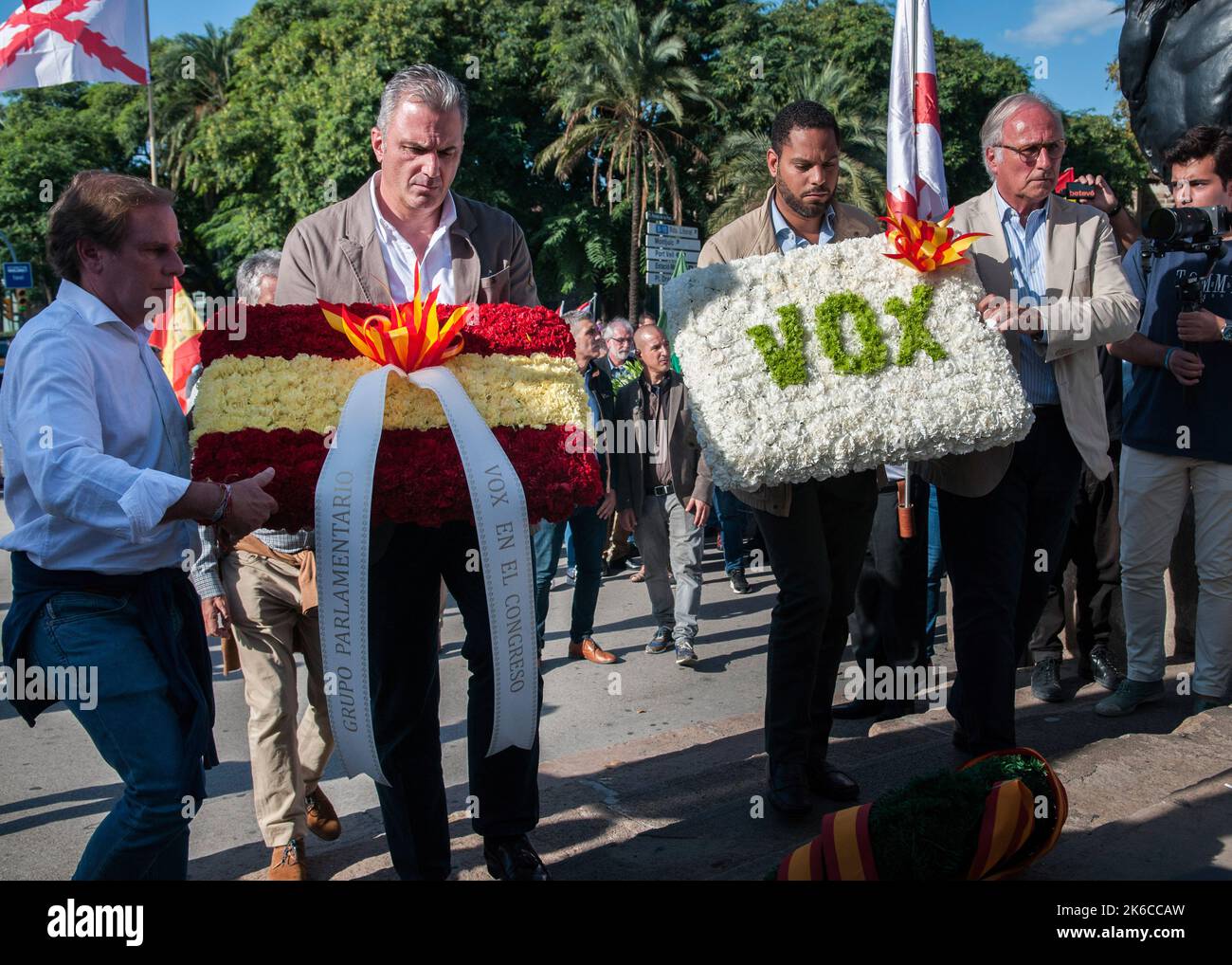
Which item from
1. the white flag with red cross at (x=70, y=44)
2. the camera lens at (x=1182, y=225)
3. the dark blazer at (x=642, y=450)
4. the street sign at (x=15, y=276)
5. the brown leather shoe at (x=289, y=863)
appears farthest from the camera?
the street sign at (x=15, y=276)

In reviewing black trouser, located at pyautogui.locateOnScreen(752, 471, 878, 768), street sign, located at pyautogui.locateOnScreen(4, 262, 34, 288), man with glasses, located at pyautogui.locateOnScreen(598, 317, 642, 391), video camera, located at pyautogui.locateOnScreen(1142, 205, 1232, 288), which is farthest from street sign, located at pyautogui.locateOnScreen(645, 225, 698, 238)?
street sign, located at pyautogui.locateOnScreen(4, 262, 34, 288)

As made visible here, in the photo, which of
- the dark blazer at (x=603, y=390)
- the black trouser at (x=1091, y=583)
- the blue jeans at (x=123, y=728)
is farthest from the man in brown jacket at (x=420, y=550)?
the dark blazer at (x=603, y=390)

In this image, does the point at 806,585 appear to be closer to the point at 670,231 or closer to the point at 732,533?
the point at 732,533

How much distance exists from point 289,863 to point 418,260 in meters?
2.14

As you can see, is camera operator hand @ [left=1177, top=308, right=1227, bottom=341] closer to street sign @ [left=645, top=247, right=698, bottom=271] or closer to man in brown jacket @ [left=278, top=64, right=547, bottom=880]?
man in brown jacket @ [left=278, top=64, right=547, bottom=880]

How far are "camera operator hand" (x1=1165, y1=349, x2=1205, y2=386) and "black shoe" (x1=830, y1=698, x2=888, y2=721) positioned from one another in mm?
1990

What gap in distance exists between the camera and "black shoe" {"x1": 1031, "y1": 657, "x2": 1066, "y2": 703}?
18.7 feet

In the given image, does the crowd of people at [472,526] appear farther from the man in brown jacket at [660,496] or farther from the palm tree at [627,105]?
the palm tree at [627,105]

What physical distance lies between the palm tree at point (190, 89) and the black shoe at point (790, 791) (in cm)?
4025

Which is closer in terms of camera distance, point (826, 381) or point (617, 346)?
point (826, 381)

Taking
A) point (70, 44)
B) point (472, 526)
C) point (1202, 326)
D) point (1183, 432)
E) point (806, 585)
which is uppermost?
point (70, 44)

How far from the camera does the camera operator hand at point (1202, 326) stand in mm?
5129

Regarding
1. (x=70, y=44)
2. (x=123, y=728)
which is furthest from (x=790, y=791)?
(x=70, y=44)

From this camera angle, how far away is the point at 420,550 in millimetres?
3426
